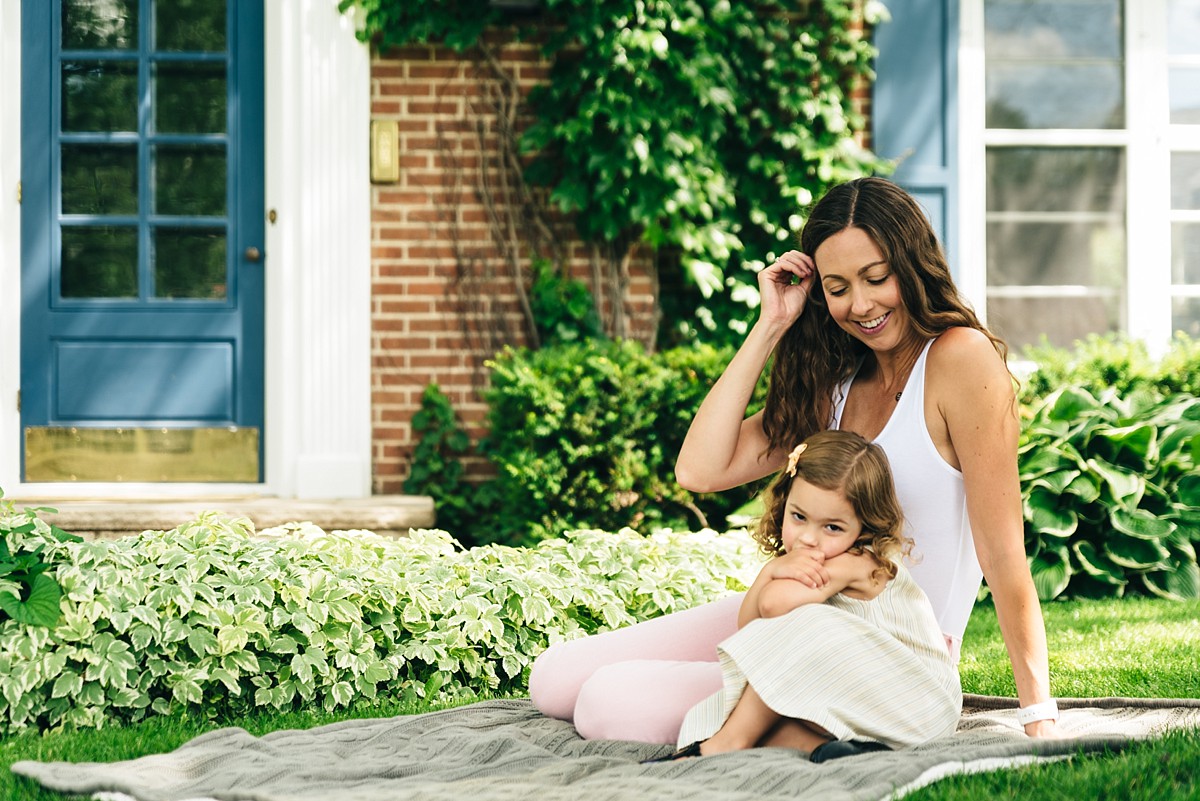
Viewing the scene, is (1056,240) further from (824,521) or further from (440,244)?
(824,521)

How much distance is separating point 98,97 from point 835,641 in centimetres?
454

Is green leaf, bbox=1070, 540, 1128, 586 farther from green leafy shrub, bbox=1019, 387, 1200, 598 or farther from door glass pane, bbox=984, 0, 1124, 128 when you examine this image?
door glass pane, bbox=984, 0, 1124, 128

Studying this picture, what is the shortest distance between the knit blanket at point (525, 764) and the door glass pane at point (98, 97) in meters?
3.68

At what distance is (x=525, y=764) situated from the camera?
2.30 meters

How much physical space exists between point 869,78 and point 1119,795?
4.17m

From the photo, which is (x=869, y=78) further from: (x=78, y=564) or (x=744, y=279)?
(x=78, y=564)

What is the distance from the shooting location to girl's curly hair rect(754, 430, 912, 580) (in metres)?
2.18

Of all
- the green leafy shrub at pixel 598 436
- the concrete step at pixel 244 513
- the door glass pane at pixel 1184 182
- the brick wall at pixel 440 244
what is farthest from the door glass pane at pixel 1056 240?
the concrete step at pixel 244 513

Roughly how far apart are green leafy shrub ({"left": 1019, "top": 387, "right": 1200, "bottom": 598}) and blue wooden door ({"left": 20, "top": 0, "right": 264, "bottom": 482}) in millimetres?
3323

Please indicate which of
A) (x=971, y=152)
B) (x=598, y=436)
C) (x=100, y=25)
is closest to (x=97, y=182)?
(x=100, y=25)

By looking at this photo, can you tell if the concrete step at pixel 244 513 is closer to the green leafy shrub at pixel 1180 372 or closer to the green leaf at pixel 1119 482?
the green leaf at pixel 1119 482

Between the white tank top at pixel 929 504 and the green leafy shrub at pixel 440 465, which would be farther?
the green leafy shrub at pixel 440 465

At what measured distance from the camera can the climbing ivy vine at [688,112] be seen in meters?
5.16

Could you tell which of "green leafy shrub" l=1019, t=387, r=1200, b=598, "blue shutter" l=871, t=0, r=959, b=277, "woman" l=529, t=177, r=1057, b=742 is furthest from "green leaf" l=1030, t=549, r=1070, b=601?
"woman" l=529, t=177, r=1057, b=742
